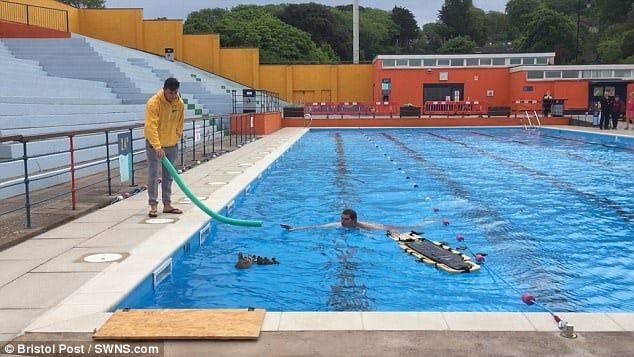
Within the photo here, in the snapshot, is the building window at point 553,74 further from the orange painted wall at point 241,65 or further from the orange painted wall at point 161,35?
the orange painted wall at point 161,35

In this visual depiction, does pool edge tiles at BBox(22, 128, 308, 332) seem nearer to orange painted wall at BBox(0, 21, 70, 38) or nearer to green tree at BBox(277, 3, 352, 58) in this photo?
orange painted wall at BBox(0, 21, 70, 38)

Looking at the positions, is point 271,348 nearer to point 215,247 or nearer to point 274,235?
point 215,247

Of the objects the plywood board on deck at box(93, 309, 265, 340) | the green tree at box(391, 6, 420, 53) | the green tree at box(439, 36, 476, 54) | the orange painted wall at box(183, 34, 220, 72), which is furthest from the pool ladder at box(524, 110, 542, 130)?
the green tree at box(391, 6, 420, 53)

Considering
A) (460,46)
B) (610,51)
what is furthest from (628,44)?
(460,46)

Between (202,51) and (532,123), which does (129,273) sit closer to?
(532,123)

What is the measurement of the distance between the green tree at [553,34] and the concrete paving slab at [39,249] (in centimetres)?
6492

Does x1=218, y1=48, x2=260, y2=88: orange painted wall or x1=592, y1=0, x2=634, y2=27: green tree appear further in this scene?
x1=592, y1=0, x2=634, y2=27: green tree

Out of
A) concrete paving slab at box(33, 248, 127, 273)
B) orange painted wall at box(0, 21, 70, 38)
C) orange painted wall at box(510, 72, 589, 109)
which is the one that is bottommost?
concrete paving slab at box(33, 248, 127, 273)

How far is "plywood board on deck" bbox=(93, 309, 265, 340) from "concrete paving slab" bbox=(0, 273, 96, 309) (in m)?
0.59

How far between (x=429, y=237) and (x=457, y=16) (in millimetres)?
95115

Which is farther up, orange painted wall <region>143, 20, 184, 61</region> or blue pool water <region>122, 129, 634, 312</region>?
orange painted wall <region>143, 20, 184, 61</region>

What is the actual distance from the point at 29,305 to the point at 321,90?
35.7 meters

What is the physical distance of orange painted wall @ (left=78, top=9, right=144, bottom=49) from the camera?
36.4 m

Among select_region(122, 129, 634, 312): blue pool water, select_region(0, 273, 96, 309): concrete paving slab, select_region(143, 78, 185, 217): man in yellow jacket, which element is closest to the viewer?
select_region(0, 273, 96, 309): concrete paving slab
